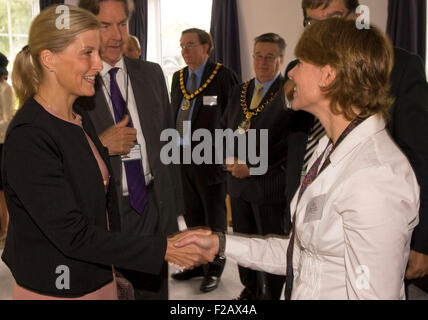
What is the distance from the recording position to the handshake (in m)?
1.66

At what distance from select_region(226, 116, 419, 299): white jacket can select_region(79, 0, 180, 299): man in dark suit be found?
1003mm

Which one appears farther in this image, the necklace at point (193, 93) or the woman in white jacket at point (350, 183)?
the necklace at point (193, 93)

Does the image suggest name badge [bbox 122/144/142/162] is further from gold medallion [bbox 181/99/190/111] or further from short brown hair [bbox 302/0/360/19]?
gold medallion [bbox 181/99/190/111]

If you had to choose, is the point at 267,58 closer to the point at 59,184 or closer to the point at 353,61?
the point at 353,61

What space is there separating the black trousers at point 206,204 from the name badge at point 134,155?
69.2 inches

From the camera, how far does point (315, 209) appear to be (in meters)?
1.21

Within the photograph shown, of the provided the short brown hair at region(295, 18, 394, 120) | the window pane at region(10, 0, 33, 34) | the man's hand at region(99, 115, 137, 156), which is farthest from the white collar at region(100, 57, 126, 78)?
the window pane at region(10, 0, 33, 34)

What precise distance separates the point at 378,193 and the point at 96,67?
1.13 m

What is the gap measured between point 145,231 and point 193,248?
56 cm

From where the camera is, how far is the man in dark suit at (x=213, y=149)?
3.81m

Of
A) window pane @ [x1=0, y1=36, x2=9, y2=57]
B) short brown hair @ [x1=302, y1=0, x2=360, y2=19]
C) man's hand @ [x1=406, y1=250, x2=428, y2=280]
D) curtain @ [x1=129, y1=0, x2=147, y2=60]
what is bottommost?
man's hand @ [x1=406, y1=250, x2=428, y2=280]

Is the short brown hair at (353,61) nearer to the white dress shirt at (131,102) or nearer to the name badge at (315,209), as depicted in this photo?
the name badge at (315,209)

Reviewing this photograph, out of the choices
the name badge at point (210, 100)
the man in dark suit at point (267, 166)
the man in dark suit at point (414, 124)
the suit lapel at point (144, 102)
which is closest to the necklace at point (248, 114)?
the man in dark suit at point (267, 166)

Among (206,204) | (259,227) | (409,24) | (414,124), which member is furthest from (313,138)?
(409,24)
